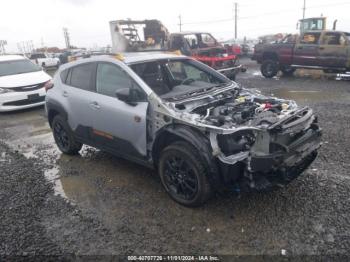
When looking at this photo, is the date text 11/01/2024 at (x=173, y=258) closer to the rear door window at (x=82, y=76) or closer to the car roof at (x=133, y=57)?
the car roof at (x=133, y=57)

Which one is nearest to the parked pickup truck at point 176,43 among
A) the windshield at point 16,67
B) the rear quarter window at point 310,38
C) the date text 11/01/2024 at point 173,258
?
the rear quarter window at point 310,38

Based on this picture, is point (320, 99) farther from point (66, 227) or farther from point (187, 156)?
point (66, 227)

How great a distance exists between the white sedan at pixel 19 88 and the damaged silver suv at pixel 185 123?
4.52 meters

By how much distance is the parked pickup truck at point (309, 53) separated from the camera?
1225cm

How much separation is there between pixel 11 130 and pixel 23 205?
4.34 metres

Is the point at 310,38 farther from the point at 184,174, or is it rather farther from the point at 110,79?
the point at 184,174

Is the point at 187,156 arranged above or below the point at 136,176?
above

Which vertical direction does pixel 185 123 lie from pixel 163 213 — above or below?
above

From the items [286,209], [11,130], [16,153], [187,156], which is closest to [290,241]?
[286,209]

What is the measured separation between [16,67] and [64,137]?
6.10 meters

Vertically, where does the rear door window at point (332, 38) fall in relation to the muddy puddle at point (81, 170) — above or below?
above

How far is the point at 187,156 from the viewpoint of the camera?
3.54 metres

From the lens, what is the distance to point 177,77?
4934 mm

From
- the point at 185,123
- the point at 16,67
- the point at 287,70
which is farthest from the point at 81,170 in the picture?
the point at 287,70
